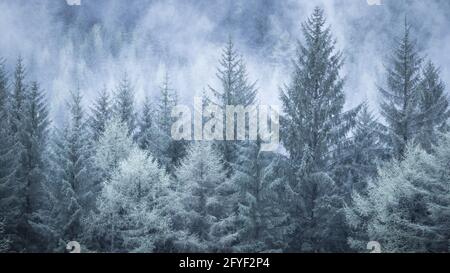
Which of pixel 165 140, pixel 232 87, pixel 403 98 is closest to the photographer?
pixel 403 98

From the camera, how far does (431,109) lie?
2761 centimetres

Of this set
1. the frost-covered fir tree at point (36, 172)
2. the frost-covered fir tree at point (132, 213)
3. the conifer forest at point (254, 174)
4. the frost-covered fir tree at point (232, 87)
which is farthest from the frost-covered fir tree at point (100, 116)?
the frost-covered fir tree at point (132, 213)

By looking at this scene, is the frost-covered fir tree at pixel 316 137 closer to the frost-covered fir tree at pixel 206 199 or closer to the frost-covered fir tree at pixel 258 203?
the frost-covered fir tree at pixel 258 203

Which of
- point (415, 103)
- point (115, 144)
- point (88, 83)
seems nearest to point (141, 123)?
point (115, 144)

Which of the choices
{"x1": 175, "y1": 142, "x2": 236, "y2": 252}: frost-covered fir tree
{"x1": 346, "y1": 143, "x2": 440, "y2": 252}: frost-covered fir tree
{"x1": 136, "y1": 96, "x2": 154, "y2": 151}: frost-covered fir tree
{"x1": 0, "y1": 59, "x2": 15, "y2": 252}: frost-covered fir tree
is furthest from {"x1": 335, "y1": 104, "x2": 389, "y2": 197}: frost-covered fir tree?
{"x1": 0, "y1": 59, "x2": 15, "y2": 252}: frost-covered fir tree

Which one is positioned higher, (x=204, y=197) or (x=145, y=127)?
(x=145, y=127)

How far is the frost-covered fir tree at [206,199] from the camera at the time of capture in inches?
973

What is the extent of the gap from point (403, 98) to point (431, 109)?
8.94 ft

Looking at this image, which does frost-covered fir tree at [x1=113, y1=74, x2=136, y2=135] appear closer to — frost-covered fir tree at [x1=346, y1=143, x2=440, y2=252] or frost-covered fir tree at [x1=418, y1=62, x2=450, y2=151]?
frost-covered fir tree at [x1=346, y1=143, x2=440, y2=252]

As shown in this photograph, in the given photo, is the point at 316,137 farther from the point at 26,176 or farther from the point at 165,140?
the point at 26,176

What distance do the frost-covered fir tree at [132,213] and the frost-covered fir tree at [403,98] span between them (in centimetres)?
1254

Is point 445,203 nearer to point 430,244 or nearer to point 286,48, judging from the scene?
point 430,244

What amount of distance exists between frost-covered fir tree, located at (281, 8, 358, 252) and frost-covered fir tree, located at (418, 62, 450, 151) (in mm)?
4027

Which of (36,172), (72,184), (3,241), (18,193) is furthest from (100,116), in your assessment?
(3,241)
